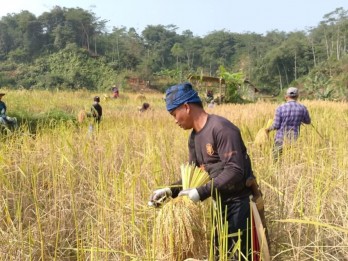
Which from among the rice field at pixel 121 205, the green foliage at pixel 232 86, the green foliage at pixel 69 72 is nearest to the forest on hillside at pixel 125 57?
the green foliage at pixel 69 72

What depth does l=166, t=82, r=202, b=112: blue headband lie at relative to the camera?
180 cm

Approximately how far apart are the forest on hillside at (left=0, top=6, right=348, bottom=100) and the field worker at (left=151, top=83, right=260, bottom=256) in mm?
20233

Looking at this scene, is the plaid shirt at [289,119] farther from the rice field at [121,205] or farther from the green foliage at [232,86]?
the green foliage at [232,86]

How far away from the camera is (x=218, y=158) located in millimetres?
1801

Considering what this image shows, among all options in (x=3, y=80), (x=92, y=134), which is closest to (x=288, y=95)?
(x=92, y=134)

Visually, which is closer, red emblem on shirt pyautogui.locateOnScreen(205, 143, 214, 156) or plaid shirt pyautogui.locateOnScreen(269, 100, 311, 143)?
red emblem on shirt pyautogui.locateOnScreen(205, 143, 214, 156)

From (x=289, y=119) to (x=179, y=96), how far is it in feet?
8.62

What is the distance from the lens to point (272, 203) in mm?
2539

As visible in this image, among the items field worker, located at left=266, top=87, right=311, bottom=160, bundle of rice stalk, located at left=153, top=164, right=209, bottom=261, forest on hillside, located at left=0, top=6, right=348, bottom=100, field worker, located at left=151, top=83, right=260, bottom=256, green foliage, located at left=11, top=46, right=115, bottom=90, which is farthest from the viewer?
forest on hillside, located at left=0, top=6, right=348, bottom=100

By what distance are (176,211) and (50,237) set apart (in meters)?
1.04

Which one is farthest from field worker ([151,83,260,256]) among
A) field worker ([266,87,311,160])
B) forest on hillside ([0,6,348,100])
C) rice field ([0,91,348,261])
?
forest on hillside ([0,6,348,100])

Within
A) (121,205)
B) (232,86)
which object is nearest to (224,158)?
(121,205)

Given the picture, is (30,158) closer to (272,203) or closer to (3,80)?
(272,203)

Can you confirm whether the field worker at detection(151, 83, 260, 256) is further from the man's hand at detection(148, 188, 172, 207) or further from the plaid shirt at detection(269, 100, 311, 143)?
the plaid shirt at detection(269, 100, 311, 143)
